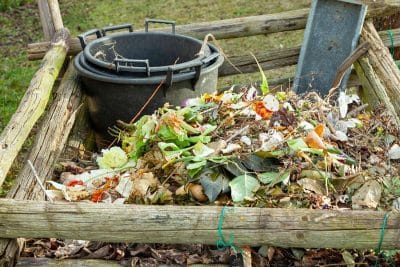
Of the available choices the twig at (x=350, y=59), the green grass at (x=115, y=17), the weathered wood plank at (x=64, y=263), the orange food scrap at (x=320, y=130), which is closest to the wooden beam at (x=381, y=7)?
the twig at (x=350, y=59)

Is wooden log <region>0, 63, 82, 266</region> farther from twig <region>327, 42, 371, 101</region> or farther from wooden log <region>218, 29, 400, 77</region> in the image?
twig <region>327, 42, 371, 101</region>

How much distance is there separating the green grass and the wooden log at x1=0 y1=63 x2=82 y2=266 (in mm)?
2679

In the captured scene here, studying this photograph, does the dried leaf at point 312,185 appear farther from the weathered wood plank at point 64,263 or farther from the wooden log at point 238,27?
the wooden log at point 238,27

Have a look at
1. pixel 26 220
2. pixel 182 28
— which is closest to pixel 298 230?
pixel 26 220

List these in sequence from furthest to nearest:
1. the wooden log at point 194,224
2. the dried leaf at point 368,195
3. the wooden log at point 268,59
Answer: the wooden log at point 268,59
the dried leaf at point 368,195
the wooden log at point 194,224

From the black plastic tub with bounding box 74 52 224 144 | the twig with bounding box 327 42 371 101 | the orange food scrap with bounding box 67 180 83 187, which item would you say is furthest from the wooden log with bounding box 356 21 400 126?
the orange food scrap with bounding box 67 180 83 187

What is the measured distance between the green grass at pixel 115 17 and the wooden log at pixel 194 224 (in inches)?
175

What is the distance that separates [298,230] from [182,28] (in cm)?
277

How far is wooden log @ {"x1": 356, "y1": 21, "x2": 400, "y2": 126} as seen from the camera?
14.2 ft

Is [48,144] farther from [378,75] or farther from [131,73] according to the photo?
[378,75]

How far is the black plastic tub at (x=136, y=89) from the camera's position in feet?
14.1

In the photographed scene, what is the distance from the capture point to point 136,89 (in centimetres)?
436

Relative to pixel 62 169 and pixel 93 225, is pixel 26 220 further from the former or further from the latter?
pixel 62 169

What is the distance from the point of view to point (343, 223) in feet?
9.62
